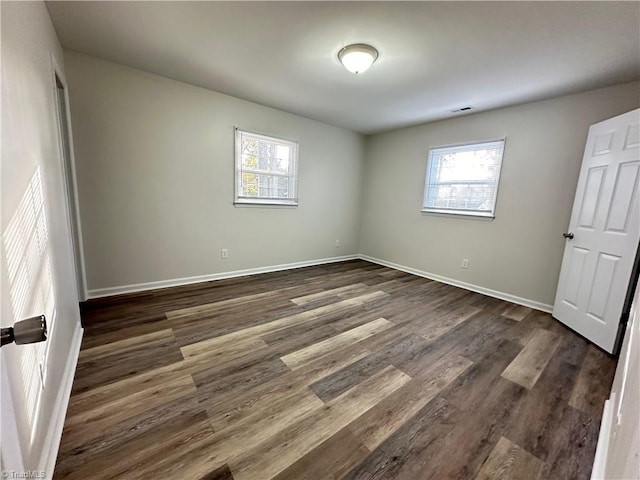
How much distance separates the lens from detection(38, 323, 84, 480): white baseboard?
110cm

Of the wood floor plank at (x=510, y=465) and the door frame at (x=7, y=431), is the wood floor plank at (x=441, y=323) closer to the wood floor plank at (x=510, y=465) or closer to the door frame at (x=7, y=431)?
the wood floor plank at (x=510, y=465)

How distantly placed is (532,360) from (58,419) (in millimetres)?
3144

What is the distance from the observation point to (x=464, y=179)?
3.79 metres

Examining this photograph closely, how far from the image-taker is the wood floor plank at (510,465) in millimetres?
1210

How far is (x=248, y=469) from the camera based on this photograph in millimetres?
1182

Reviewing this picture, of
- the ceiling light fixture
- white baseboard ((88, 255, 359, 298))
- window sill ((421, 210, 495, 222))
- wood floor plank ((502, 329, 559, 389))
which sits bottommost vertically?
wood floor plank ((502, 329, 559, 389))

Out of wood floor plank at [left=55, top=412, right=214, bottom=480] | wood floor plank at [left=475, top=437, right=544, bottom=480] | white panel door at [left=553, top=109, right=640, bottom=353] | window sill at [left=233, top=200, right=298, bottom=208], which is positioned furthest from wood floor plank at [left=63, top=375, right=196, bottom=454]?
white panel door at [left=553, top=109, right=640, bottom=353]

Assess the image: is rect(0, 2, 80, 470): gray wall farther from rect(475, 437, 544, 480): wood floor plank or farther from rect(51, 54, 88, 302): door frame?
rect(475, 437, 544, 480): wood floor plank

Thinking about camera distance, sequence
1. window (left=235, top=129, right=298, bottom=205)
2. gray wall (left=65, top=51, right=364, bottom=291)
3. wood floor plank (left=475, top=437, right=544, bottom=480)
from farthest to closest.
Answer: window (left=235, top=129, right=298, bottom=205), gray wall (left=65, top=51, right=364, bottom=291), wood floor plank (left=475, top=437, right=544, bottom=480)

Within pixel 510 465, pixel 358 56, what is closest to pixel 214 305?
pixel 510 465

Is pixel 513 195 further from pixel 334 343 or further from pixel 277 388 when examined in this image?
pixel 277 388

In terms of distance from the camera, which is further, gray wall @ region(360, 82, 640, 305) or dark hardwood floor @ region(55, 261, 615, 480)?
gray wall @ region(360, 82, 640, 305)

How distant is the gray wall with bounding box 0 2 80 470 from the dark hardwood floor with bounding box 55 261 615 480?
19 centimetres

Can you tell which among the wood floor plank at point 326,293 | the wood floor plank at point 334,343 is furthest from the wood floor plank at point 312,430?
the wood floor plank at point 326,293
